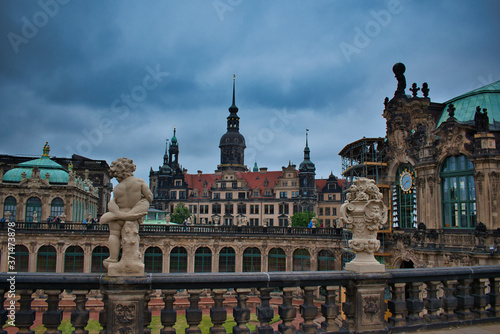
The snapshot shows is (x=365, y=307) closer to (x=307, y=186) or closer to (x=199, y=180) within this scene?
(x=307, y=186)

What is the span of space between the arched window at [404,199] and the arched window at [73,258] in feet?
90.8

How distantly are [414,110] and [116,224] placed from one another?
2266 cm

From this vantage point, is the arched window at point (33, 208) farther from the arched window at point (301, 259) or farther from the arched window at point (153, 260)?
the arched window at point (301, 259)

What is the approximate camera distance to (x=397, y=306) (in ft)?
21.3

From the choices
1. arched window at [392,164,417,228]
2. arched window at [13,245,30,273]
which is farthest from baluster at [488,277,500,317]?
arched window at [13,245,30,273]

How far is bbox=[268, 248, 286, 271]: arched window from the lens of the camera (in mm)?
37469

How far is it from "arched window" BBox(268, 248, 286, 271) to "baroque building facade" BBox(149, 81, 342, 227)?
38.9 meters

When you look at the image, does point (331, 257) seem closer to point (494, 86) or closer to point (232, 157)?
point (494, 86)

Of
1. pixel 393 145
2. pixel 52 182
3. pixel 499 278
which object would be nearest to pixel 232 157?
pixel 52 182

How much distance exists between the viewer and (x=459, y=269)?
6.89 meters

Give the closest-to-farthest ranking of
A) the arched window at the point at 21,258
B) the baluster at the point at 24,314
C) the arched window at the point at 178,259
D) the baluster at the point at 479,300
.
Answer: the baluster at the point at 24,314, the baluster at the point at 479,300, the arched window at the point at 21,258, the arched window at the point at 178,259

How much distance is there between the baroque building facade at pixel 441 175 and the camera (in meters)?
19.5

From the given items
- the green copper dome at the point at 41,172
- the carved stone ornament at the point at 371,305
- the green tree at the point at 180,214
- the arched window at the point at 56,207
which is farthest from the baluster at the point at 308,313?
the green tree at the point at 180,214

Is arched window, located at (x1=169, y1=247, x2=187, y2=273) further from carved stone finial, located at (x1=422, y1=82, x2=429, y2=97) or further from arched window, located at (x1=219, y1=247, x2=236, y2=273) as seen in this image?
carved stone finial, located at (x1=422, y1=82, x2=429, y2=97)
